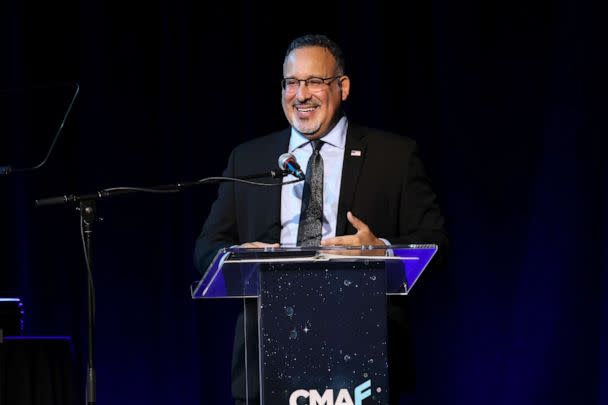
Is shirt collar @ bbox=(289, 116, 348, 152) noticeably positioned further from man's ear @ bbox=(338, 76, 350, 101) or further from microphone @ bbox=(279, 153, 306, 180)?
microphone @ bbox=(279, 153, 306, 180)

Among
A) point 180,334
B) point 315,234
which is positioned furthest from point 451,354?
point 315,234

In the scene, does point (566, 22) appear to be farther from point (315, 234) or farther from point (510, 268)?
point (315, 234)

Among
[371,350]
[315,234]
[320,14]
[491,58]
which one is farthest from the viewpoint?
[320,14]

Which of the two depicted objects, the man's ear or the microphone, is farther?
the man's ear

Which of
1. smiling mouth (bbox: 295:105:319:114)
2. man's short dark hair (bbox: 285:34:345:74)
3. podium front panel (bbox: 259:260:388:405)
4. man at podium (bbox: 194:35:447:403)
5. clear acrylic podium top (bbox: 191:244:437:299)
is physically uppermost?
man's short dark hair (bbox: 285:34:345:74)

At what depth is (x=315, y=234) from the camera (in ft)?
10.1

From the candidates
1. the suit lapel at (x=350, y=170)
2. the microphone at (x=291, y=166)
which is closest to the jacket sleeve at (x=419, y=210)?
the suit lapel at (x=350, y=170)

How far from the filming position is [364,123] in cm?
451

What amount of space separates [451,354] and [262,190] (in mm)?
1649

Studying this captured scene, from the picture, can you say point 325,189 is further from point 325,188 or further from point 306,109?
point 306,109

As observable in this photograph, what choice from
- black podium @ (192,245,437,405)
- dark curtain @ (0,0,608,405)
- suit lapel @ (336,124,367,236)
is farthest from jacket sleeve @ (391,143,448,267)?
dark curtain @ (0,0,608,405)

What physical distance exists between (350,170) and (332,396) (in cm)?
112

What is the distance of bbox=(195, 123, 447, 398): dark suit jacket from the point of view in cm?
306

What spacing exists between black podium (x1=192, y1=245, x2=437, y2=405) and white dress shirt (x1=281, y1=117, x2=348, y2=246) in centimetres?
82
